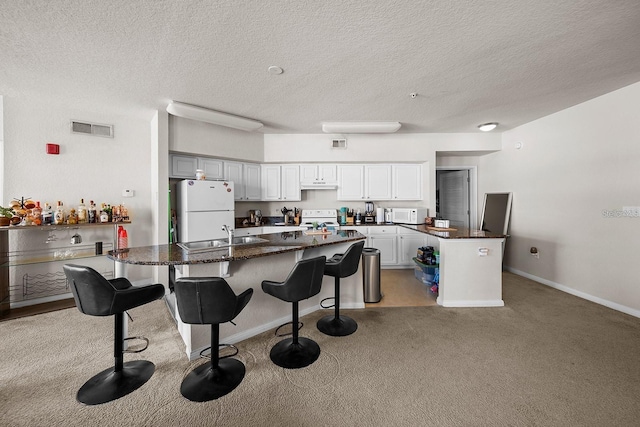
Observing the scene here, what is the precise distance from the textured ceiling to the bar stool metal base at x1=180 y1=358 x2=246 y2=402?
266cm

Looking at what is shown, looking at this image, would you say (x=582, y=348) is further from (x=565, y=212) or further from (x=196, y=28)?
(x=196, y=28)

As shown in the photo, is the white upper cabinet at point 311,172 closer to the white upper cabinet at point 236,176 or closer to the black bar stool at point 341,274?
the white upper cabinet at point 236,176

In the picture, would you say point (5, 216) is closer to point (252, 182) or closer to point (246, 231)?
point (246, 231)

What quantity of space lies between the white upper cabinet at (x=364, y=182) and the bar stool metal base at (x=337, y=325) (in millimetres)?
2911

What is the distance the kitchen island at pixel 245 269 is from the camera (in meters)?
1.88

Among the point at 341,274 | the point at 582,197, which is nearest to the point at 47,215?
the point at 341,274

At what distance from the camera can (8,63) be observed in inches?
94.3

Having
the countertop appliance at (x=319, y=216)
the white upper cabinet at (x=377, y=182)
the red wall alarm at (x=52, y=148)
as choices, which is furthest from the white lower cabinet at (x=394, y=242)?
the red wall alarm at (x=52, y=148)

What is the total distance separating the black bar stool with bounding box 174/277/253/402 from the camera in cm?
157

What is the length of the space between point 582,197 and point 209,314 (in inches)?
190

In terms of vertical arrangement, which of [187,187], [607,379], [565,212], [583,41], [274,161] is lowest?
[607,379]

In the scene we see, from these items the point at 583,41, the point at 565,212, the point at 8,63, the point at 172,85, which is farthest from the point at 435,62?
the point at 8,63

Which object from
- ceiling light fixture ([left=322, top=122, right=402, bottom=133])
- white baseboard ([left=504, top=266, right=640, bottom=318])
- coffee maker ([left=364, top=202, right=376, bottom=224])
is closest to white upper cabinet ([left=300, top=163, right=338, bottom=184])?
ceiling light fixture ([left=322, top=122, right=402, bottom=133])

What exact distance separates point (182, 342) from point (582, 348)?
3.69m
